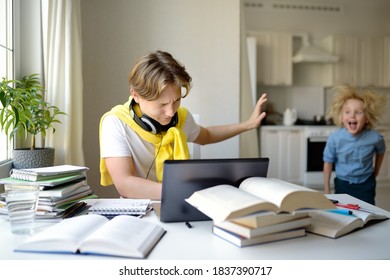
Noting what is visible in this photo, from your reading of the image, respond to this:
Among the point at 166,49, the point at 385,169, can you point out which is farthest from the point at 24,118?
the point at 385,169

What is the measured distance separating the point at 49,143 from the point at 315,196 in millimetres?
1750

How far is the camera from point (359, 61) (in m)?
5.90

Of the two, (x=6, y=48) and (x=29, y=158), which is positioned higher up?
(x=6, y=48)

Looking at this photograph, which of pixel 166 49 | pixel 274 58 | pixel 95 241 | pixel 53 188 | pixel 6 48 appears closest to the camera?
pixel 95 241

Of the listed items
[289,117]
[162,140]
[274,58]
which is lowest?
[162,140]

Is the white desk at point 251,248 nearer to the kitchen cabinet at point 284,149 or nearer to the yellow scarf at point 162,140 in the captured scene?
the yellow scarf at point 162,140

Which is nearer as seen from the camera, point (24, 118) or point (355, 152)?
point (24, 118)

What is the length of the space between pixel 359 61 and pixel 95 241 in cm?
595

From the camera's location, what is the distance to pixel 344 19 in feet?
20.1

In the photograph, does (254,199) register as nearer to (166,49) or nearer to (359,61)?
(166,49)

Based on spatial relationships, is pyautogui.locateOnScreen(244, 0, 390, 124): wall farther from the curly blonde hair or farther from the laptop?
the laptop

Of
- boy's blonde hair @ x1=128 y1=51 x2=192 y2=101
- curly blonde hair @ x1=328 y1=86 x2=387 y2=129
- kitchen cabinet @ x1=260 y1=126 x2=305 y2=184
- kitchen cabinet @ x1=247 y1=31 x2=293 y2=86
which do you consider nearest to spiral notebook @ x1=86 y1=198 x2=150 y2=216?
boy's blonde hair @ x1=128 y1=51 x2=192 y2=101

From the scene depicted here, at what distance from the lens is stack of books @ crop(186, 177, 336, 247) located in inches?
34.0

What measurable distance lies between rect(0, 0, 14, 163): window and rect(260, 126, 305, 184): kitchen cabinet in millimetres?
3600
